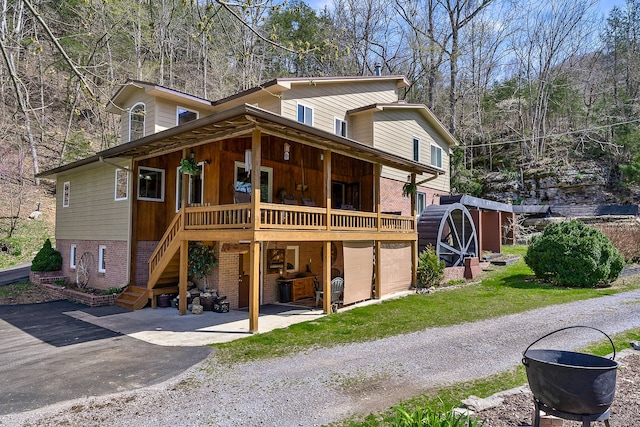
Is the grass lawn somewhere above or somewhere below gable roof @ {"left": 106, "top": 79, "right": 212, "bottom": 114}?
below

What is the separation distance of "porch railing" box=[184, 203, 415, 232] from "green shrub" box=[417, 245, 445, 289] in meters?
3.35

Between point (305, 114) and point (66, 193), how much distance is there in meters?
11.0

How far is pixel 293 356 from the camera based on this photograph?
7.32m

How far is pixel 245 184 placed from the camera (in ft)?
40.7

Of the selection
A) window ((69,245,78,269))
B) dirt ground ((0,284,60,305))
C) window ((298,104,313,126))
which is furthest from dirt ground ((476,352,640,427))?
window ((69,245,78,269))

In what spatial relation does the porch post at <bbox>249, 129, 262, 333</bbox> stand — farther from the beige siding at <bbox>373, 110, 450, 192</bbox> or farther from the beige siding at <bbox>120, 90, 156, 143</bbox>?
the beige siding at <bbox>373, 110, 450, 192</bbox>

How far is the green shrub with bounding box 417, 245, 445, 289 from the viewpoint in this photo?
14992mm

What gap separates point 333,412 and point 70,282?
14.8 m

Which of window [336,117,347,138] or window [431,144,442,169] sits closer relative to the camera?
window [336,117,347,138]

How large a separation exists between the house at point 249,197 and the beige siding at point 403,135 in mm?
86

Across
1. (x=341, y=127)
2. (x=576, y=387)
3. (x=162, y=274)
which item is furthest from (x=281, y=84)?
(x=576, y=387)

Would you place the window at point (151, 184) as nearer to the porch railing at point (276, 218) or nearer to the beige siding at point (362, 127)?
the porch railing at point (276, 218)

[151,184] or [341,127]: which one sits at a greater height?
[341,127]

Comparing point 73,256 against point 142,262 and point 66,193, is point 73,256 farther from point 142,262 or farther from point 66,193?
point 142,262
